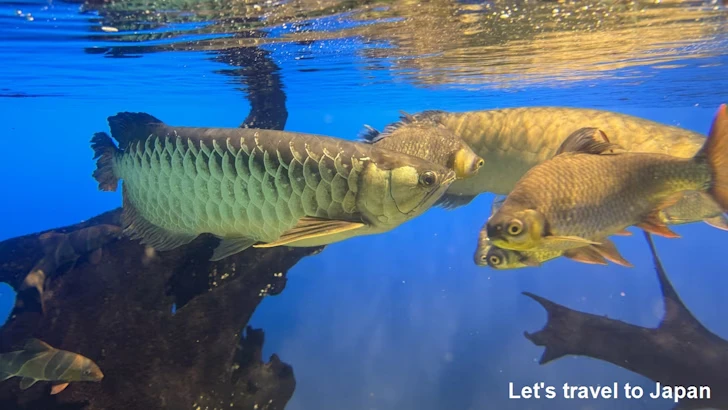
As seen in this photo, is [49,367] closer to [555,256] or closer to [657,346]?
[555,256]

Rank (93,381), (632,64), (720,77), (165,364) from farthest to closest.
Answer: (720,77)
(632,64)
(165,364)
(93,381)

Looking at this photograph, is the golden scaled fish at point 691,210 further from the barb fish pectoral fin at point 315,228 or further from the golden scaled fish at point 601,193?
the barb fish pectoral fin at point 315,228

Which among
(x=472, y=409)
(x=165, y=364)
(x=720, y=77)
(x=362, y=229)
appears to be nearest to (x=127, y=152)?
(x=362, y=229)

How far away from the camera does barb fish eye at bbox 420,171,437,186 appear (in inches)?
115

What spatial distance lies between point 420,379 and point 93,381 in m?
6.34

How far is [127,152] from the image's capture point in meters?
3.69

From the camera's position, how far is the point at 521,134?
5066 mm

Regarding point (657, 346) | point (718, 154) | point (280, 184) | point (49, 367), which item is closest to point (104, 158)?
point (280, 184)

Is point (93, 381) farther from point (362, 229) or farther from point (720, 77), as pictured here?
point (720, 77)

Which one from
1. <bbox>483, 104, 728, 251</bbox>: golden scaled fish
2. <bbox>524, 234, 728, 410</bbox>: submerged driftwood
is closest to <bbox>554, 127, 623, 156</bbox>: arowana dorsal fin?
<bbox>483, 104, 728, 251</bbox>: golden scaled fish

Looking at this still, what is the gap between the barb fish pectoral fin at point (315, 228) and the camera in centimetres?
269

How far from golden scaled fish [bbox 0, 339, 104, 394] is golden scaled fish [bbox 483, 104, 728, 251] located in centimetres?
464

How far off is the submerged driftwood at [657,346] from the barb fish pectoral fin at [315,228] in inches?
203

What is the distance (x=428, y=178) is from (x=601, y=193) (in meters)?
1.15
